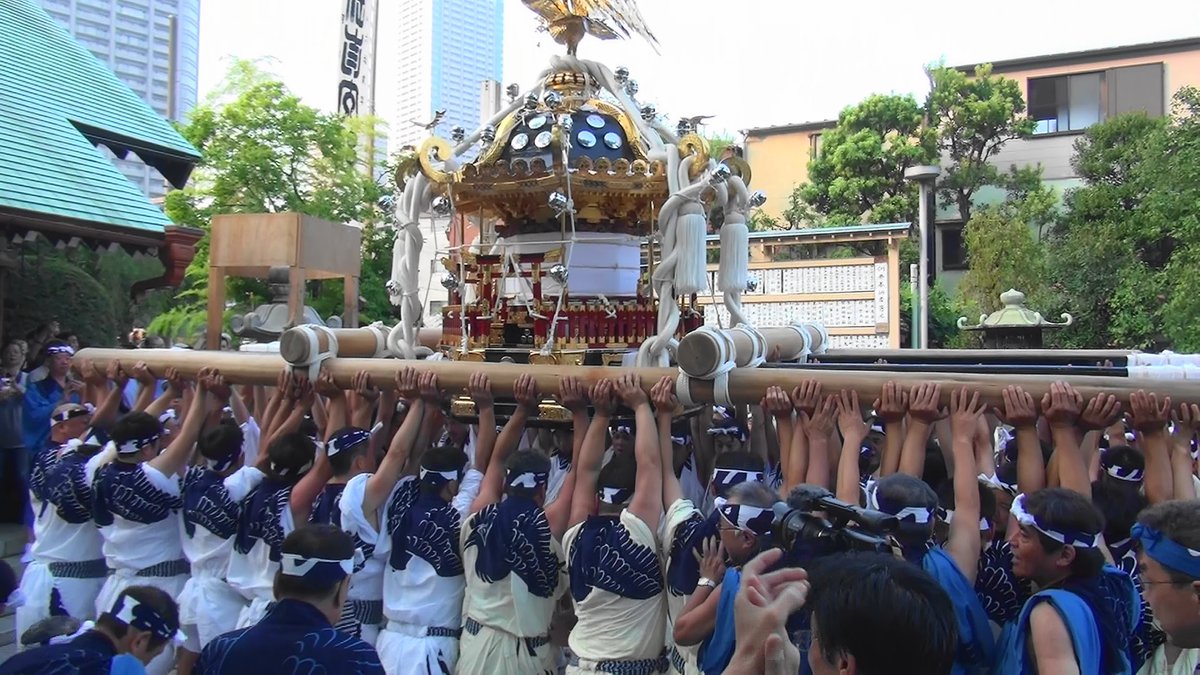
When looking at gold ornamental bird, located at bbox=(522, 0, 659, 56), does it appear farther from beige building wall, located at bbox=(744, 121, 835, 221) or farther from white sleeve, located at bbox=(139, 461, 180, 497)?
beige building wall, located at bbox=(744, 121, 835, 221)

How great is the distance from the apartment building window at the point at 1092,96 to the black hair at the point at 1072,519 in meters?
26.0

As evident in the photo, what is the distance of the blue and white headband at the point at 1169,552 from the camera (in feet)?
8.46

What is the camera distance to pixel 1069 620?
8.80 feet

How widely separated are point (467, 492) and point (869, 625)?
291cm

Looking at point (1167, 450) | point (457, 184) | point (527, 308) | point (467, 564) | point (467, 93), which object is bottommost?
point (467, 564)

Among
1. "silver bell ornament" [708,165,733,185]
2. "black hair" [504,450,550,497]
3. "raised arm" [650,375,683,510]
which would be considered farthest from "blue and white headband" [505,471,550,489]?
"silver bell ornament" [708,165,733,185]

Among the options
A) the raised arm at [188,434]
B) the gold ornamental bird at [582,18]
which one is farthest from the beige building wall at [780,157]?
the raised arm at [188,434]

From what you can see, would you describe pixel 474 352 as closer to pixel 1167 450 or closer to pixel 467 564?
pixel 467 564

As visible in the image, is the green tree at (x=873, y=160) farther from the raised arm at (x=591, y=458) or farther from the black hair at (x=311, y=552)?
the black hair at (x=311, y=552)

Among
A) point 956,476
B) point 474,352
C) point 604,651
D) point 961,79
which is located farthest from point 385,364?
point 961,79

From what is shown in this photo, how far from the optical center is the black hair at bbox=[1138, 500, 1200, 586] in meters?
2.60

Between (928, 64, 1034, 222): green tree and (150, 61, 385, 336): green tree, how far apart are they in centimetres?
1566

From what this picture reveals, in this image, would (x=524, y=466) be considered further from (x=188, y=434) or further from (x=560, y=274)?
(x=188, y=434)

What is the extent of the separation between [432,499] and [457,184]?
2294 millimetres
